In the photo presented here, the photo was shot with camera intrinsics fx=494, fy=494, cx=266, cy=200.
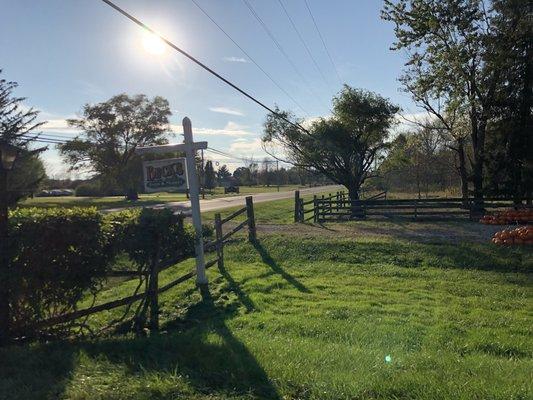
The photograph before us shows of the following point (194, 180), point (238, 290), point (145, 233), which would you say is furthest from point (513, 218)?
point (145, 233)

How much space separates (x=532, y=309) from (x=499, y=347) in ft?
8.54

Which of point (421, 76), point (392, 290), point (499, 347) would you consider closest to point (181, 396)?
point (499, 347)

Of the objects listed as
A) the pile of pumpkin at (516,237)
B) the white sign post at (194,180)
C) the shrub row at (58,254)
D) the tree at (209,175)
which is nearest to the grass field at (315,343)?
the white sign post at (194,180)

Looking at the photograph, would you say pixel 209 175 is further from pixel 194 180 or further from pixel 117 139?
pixel 194 180

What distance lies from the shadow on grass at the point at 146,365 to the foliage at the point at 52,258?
23.7 inches

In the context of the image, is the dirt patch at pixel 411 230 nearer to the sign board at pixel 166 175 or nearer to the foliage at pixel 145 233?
the sign board at pixel 166 175

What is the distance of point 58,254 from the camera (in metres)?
5.94

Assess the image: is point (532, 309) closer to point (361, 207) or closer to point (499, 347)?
point (499, 347)

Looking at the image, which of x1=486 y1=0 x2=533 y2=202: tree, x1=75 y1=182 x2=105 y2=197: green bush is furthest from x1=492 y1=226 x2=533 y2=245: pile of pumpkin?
x1=75 y1=182 x2=105 y2=197: green bush

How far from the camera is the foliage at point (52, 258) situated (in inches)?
226

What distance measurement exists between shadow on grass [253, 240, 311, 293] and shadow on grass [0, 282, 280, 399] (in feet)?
10.6

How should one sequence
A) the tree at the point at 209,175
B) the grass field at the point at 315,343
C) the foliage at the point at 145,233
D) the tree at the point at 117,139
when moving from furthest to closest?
the tree at the point at 209,175 → the tree at the point at 117,139 → the foliage at the point at 145,233 → the grass field at the point at 315,343

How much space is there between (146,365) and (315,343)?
6.12 ft

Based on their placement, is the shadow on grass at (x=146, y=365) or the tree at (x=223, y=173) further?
the tree at (x=223, y=173)
